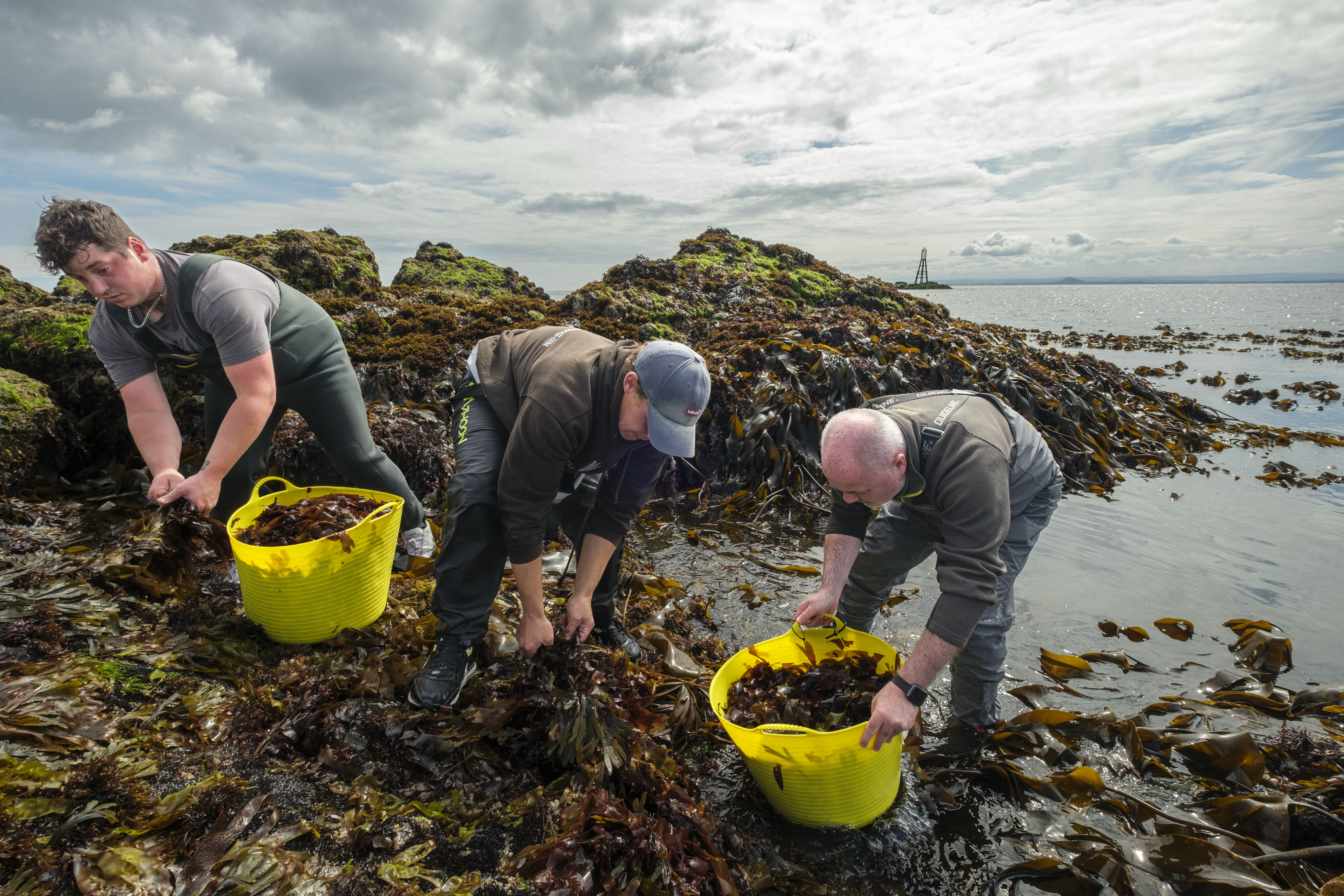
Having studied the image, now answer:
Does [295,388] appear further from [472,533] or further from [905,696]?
[905,696]

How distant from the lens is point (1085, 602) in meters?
3.88

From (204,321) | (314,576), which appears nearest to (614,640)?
(314,576)

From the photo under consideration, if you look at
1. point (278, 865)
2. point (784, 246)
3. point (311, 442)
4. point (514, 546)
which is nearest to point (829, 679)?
point (514, 546)

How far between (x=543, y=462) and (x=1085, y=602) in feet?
12.3

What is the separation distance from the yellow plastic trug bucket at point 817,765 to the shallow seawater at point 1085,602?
0.40ft

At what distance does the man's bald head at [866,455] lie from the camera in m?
1.99

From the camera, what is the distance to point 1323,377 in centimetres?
1233

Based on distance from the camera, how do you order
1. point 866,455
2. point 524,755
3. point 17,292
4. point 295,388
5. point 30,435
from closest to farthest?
point 866,455 < point 524,755 < point 295,388 < point 30,435 < point 17,292

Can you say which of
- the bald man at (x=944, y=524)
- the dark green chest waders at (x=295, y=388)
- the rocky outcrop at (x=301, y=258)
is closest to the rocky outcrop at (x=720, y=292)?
the rocky outcrop at (x=301, y=258)

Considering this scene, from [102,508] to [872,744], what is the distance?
4314 mm

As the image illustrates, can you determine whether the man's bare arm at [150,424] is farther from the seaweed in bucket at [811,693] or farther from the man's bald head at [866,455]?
the man's bald head at [866,455]

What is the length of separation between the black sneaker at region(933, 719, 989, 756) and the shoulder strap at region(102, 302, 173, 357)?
11.7 feet

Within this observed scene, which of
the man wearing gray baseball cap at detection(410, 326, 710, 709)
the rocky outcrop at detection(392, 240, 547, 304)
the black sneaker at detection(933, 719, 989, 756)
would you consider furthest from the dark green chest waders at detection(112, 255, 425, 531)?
the rocky outcrop at detection(392, 240, 547, 304)

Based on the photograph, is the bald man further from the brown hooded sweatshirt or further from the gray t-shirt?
the gray t-shirt
